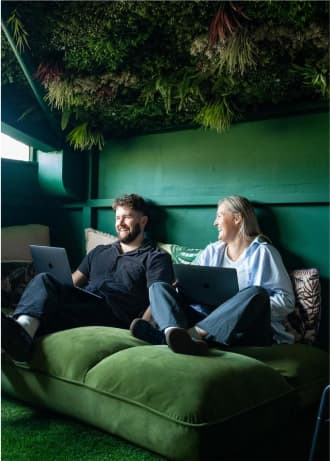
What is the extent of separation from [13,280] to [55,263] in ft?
2.36

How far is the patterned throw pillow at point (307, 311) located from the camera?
2.60 meters

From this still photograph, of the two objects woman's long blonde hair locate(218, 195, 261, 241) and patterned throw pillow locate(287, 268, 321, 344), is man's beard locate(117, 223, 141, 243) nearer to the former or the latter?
woman's long blonde hair locate(218, 195, 261, 241)

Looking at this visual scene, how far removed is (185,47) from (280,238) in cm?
125

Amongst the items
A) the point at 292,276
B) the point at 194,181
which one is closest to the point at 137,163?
the point at 194,181

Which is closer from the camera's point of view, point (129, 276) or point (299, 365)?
point (299, 365)

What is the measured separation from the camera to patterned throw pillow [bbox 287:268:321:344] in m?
2.60

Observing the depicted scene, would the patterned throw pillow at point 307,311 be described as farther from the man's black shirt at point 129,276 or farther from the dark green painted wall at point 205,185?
the man's black shirt at point 129,276

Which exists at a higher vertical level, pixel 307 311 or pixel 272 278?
pixel 272 278

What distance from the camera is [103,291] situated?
9.66ft

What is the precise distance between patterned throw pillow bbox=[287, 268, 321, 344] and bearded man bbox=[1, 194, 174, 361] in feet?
2.41

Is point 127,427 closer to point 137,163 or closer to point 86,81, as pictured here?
point 86,81

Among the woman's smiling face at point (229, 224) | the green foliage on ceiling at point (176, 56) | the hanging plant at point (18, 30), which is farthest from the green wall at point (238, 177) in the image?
the hanging plant at point (18, 30)

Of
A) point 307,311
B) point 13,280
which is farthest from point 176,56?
point 13,280

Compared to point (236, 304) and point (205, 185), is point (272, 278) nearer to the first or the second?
point (236, 304)
